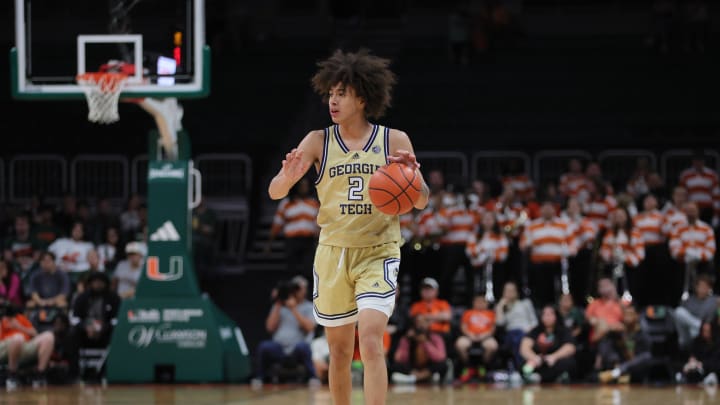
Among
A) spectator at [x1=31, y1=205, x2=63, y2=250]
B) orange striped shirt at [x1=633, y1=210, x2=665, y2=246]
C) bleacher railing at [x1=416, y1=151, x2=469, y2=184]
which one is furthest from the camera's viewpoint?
bleacher railing at [x1=416, y1=151, x2=469, y2=184]

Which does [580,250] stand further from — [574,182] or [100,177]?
[100,177]

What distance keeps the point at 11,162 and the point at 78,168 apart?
1.14 metres

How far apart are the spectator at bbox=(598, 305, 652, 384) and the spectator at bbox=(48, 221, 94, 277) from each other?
7.40m

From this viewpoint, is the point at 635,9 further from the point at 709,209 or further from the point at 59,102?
the point at 59,102

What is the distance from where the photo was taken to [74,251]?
17578 millimetres

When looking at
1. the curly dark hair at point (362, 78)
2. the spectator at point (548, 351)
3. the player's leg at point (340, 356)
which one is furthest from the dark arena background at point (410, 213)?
the curly dark hair at point (362, 78)

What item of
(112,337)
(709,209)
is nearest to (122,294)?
(112,337)

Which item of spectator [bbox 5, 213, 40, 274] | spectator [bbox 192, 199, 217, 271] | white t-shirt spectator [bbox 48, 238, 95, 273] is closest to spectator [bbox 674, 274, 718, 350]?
spectator [bbox 192, 199, 217, 271]

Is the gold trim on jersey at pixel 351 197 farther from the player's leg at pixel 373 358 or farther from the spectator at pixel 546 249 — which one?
the spectator at pixel 546 249

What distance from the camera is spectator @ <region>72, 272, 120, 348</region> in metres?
15.8

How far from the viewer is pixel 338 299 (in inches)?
283

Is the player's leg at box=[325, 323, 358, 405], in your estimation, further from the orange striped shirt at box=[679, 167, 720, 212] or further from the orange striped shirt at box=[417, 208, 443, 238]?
the orange striped shirt at box=[679, 167, 720, 212]

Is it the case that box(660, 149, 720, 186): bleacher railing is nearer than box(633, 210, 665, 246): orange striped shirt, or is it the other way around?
box(633, 210, 665, 246): orange striped shirt

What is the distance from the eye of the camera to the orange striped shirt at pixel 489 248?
1695 centimetres
